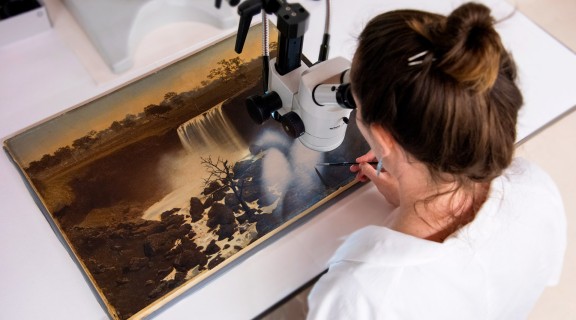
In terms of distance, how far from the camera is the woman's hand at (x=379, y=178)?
1.09 metres

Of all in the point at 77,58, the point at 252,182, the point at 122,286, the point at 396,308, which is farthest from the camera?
the point at 77,58

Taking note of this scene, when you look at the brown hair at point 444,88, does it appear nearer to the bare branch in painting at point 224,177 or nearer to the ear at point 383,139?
the ear at point 383,139

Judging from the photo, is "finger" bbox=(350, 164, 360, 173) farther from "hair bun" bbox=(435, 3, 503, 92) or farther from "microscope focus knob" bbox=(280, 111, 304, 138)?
"hair bun" bbox=(435, 3, 503, 92)

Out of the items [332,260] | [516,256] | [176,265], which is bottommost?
[516,256]

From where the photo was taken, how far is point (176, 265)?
989mm

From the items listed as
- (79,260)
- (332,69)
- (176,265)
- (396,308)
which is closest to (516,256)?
(396,308)

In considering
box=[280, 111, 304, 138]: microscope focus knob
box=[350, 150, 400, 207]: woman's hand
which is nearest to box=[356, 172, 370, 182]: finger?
box=[350, 150, 400, 207]: woman's hand

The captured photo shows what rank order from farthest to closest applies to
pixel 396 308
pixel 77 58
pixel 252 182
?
pixel 77 58 → pixel 252 182 → pixel 396 308

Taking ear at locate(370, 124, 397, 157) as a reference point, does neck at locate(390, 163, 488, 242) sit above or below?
below

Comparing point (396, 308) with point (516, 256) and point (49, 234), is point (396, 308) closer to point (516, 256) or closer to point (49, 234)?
point (516, 256)

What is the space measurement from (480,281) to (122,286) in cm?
66

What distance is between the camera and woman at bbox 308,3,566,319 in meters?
0.69

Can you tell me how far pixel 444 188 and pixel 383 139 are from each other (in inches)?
6.2

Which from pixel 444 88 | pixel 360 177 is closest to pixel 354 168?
pixel 360 177
